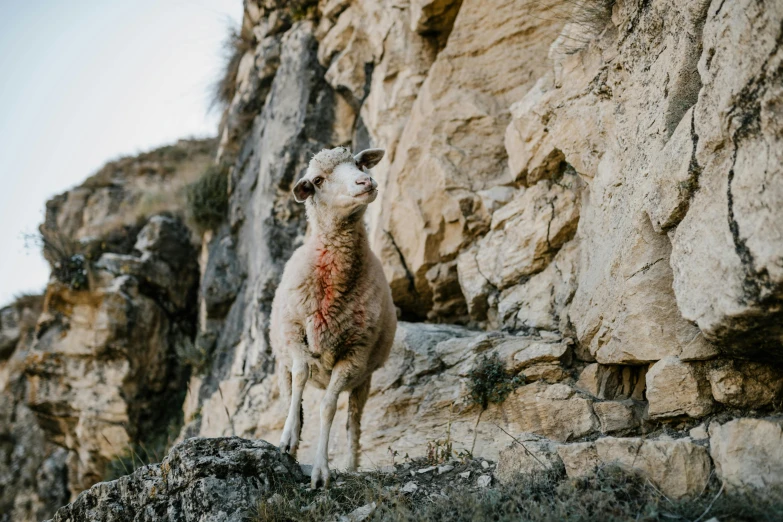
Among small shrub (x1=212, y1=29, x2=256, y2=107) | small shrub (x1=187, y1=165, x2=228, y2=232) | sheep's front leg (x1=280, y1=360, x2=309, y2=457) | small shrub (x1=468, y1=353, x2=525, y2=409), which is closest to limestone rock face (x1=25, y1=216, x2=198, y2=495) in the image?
small shrub (x1=187, y1=165, x2=228, y2=232)

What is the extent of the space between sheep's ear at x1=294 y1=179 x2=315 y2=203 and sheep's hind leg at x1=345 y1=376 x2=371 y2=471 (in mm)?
1985

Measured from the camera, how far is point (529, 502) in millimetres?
3514

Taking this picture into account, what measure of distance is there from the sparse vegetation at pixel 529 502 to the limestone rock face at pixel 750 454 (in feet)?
0.36

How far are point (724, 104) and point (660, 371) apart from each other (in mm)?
1915

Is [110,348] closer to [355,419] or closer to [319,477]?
[355,419]

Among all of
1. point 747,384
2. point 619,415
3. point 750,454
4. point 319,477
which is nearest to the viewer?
point 750,454

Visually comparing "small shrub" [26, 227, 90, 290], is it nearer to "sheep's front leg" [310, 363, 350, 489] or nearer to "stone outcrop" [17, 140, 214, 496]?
"stone outcrop" [17, 140, 214, 496]

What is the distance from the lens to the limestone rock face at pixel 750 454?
3.17 meters

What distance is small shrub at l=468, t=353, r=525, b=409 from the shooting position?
223 inches

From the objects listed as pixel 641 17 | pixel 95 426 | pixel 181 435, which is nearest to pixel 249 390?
pixel 181 435

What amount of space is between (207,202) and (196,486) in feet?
28.5

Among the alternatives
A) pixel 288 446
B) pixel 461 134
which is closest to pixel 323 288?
pixel 288 446

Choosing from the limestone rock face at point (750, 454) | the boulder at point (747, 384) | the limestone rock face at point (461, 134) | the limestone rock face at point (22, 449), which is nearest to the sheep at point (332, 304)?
the limestone rock face at point (461, 134)

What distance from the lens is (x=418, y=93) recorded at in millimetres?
8586
